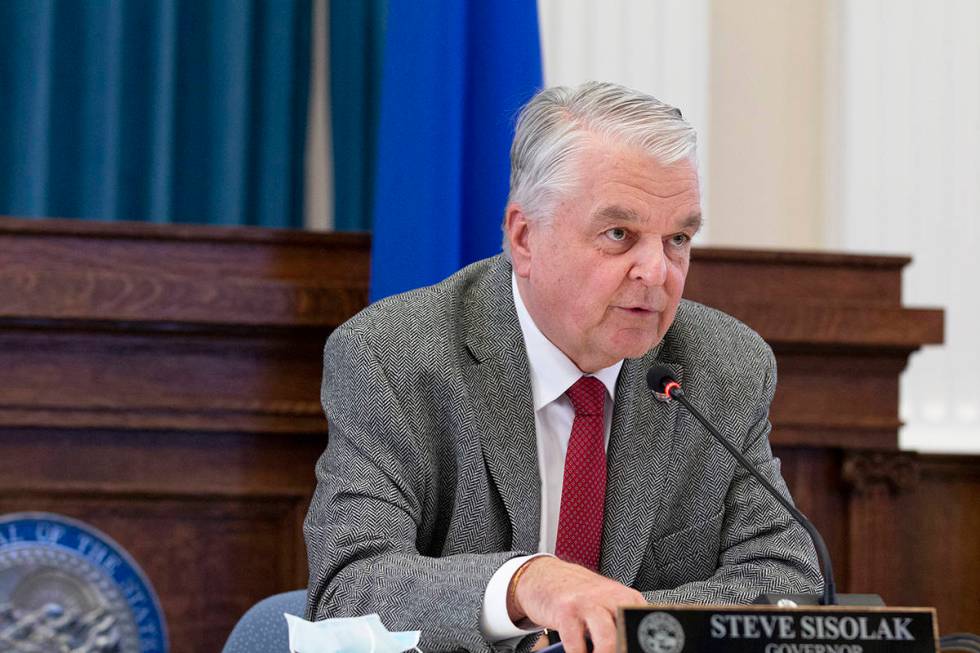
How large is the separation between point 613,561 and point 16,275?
1548mm

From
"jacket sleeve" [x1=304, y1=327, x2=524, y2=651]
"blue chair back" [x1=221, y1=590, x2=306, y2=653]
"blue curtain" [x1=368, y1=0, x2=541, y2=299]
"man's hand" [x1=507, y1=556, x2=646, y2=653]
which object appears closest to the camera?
"man's hand" [x1=507, y1=556, x2=646, y2=653]

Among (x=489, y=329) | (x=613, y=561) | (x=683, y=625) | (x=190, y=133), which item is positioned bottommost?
(x=613, y=561)

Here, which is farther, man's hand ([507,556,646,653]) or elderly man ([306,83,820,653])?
elderly man ([306,83,820,653])

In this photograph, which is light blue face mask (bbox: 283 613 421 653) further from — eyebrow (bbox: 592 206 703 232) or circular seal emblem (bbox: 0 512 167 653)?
eyebrow (bbox: 592 206 703 232)

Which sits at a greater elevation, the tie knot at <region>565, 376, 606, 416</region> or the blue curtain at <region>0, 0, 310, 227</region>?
the blue curtain at <region>0, 0, 310, 227</region>

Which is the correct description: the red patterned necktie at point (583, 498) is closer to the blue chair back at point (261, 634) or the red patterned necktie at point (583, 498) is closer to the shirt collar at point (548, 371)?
the shirt collar at point (548, 371)

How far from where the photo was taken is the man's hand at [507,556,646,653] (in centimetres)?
132

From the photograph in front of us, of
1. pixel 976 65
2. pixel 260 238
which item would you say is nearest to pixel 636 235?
pixel 260 238

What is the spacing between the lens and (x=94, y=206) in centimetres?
379

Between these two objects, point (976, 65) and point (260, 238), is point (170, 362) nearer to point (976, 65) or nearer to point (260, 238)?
point (260, 238)

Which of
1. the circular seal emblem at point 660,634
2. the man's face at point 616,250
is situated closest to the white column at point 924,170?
the man's face at point 616,250

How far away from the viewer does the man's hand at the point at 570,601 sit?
1.32m

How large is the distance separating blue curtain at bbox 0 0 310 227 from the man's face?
7.01 feet

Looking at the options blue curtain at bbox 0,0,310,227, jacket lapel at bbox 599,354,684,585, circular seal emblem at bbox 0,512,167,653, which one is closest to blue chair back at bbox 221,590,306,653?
jacket lapel at bbox 599,354,684,585
